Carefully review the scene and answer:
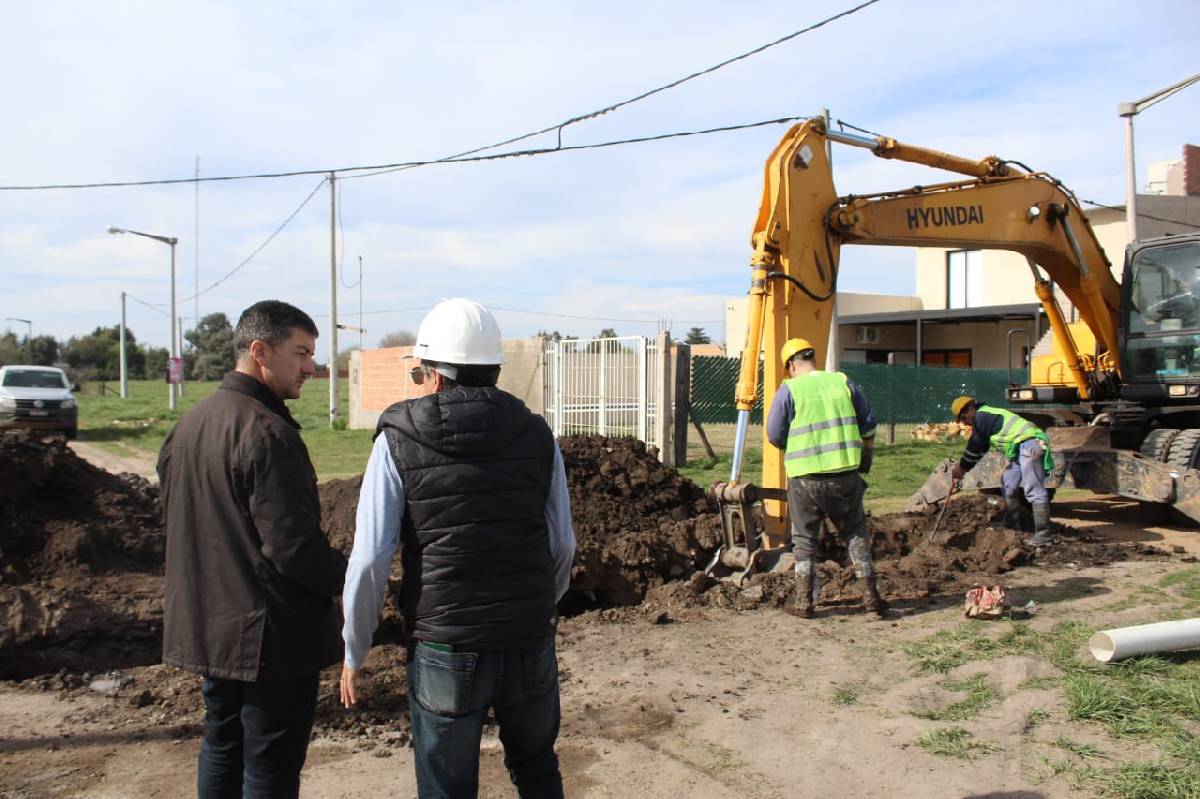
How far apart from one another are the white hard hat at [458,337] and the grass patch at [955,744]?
112 inches

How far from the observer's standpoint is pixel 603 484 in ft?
32.0

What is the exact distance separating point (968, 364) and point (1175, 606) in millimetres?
28799

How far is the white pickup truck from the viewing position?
2108cm

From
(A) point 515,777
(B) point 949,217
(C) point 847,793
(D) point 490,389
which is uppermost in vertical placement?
(B) point 949,217

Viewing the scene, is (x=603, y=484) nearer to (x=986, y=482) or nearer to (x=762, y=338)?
(x=762, y=338)

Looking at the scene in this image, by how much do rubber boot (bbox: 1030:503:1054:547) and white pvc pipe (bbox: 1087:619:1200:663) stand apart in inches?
145

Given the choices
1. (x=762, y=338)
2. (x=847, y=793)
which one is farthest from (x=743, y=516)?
(x=847, y=793)

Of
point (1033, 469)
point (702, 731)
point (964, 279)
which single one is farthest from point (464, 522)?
point (964, 279)

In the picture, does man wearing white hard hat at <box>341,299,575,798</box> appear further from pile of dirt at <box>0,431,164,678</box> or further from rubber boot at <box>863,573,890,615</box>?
rubber boot at <box>863,573,890,615</box>

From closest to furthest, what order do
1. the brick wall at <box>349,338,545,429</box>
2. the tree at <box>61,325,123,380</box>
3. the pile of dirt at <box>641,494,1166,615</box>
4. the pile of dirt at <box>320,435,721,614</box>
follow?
the pile of dirt at <box>641,494,1166,615</box> < the pile of dirt at <box>320,435,721,614</box> < the brick wall at <box>349,338,545,429</box> < the tree at <box>61,325,123,380</box>

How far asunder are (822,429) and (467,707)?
4.21 meters

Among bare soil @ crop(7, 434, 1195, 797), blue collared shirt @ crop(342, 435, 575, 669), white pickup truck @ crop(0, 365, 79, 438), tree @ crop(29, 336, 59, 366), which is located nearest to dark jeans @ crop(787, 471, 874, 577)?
bare soil @ crop(7, 434, 1195, 797)

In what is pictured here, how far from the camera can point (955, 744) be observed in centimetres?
432

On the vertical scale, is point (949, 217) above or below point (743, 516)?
above
